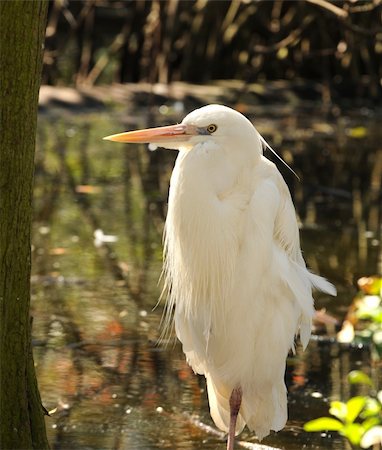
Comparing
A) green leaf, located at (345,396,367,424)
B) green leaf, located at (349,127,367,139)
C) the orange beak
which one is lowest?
green leaf, located at (345,396,367,424)

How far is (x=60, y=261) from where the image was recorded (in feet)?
21.1

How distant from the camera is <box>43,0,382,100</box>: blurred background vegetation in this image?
42.2ft

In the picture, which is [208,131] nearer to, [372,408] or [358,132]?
[372,408]

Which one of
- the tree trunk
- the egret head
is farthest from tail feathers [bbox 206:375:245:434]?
the egret head

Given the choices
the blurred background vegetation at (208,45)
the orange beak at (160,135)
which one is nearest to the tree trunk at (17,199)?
the orange beak at (160,135)

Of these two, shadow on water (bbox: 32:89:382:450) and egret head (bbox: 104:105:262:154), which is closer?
egret head (bbox: 104:105:262:154)

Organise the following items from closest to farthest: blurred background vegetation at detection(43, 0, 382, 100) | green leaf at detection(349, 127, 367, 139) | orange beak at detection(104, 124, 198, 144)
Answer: orange beak at detection(104, 124, 198, 144)
green leaf at detection(349, 127, 367, 139)
blurred background vegetation at detection(43, 0, 382, 100)

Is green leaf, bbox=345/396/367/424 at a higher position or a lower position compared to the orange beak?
lower

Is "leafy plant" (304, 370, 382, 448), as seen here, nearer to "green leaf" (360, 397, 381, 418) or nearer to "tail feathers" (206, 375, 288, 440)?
"green leaf" (360, 397, 381, 418)

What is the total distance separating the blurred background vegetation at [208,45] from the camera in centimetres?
1285

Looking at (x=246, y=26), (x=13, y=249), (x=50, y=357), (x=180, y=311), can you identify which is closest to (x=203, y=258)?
(x=180, y=311)

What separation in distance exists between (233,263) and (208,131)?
0.46 m

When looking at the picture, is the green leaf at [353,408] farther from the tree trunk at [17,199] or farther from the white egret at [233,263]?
the tree trunk at [17,199]

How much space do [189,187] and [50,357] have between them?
69.6 inches
